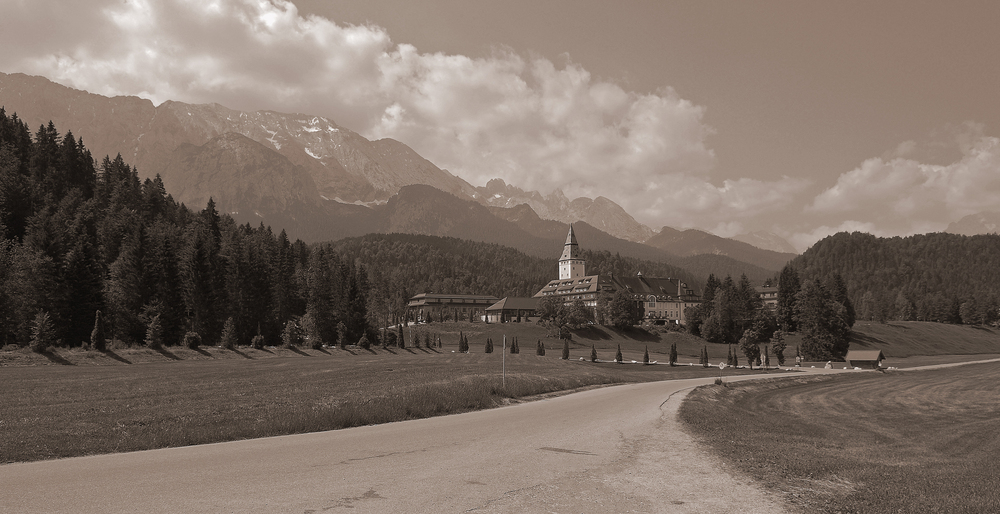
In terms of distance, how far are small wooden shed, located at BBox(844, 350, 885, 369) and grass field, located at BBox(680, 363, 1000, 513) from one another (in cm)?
5600

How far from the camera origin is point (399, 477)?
442 inches

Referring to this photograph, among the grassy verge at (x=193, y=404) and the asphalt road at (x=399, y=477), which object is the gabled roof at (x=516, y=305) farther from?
the asphalt road at (x=399, y=477)

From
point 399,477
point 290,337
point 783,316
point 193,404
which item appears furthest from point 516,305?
point 399,477

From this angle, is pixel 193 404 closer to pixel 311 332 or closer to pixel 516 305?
pixel 311 332

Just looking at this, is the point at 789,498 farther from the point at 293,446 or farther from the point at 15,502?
the point at 15,502

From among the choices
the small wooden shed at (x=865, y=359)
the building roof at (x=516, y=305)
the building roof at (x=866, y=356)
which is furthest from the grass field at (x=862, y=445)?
the building roof at (x=516, y=305)

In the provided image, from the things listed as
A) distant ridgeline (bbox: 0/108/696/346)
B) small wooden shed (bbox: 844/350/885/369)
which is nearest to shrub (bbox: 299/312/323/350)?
distant ridgeline (bbox: 0/108/696/346)

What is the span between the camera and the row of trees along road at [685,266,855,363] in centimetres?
11422

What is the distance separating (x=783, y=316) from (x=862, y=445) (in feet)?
460

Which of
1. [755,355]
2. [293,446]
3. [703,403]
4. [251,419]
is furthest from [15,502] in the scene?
[755,355]

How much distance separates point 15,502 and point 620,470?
10.7 meters

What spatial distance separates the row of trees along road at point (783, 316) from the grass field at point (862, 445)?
242 ft

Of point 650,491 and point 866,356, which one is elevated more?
point 650,491

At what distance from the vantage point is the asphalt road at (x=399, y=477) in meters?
9.35
